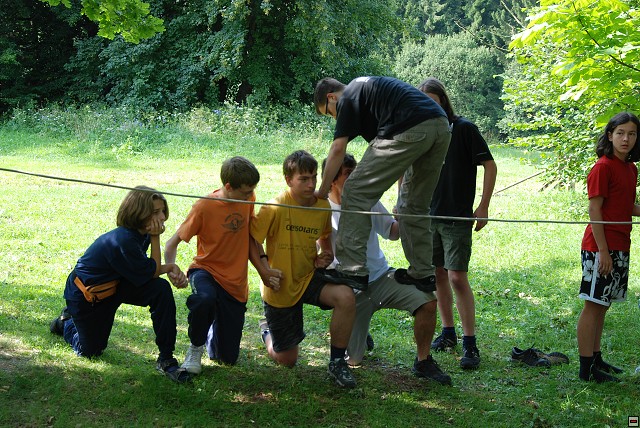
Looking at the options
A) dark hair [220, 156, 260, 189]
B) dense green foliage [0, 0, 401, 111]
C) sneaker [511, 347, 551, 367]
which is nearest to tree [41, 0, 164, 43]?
dark hair [220, 156, 260, 189]

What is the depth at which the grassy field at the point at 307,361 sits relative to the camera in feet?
12.7

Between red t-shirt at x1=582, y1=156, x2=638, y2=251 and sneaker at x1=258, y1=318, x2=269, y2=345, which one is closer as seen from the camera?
red t-shirt at x1=582, y1=156, x2=638, y2=251

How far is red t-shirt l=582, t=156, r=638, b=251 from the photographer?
14.7 ft

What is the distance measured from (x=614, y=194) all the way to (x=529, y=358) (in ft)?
4.40

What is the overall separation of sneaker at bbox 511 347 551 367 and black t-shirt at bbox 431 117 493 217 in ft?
3.48

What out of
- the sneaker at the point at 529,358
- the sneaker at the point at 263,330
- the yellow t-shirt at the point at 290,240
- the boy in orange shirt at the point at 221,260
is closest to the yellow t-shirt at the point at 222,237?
the boy in orange shirt at the point at 221,260

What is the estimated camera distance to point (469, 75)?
43.2 metres

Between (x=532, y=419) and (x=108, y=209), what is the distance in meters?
7.53

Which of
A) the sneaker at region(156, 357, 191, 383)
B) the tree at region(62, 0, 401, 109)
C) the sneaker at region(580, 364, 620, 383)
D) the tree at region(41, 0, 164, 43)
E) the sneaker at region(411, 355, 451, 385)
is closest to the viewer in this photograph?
the sneaker at region(156, 357, 191, 383)

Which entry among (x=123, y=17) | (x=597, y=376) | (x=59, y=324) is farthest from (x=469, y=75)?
(x=59, y=324)

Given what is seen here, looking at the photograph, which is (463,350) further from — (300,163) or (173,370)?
(173,370)

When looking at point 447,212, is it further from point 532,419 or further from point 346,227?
point 532,419

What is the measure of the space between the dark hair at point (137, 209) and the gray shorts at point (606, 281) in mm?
2805

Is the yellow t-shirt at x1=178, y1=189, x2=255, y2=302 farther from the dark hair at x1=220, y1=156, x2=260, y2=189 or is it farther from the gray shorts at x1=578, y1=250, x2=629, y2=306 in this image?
the gray shorts at x1=578, y1=250, x2=629, y2=306
